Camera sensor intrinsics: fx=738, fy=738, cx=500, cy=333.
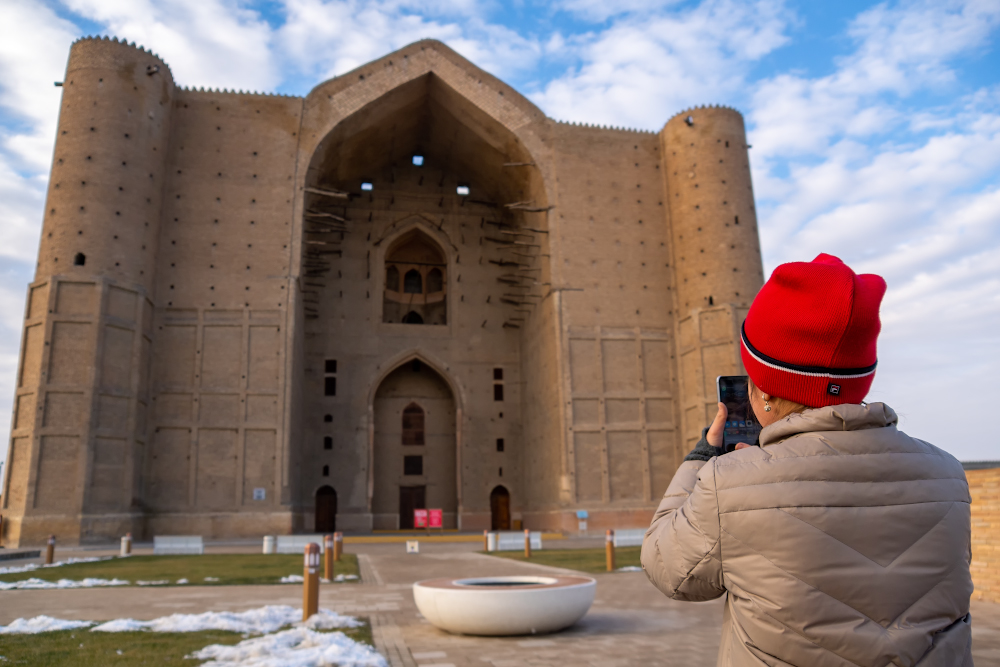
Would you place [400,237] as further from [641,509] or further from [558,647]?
[558,647]

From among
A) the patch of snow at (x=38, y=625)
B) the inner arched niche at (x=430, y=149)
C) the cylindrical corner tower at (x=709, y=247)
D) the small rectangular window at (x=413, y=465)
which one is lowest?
the patch of snow at (x=38, y=625)

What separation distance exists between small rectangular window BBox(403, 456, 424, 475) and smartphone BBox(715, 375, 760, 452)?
102ft

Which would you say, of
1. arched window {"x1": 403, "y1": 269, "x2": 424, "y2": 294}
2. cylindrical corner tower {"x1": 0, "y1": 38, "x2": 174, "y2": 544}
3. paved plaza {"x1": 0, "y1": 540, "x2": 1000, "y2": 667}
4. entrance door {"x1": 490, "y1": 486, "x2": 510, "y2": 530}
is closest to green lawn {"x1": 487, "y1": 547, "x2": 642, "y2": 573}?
paved plaza {"x1": 0, "y1": 540, "x2": 1000, "y2": 667}

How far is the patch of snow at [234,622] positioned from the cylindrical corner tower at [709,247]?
21.9 metres

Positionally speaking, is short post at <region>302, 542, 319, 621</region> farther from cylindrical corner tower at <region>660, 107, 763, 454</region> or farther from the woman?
cylindrical corner tower at <region>660, 107, 763, 454</region>

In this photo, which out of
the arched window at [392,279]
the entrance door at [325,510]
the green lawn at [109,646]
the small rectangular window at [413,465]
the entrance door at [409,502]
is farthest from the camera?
the arched window at [392,279]

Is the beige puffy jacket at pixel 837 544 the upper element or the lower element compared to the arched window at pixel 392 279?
lower

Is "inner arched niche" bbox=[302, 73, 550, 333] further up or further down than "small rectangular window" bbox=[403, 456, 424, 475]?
further up

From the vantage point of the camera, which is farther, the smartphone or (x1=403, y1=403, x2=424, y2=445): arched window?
(x1=403, y1=403, x2=424, y2=445): arched window

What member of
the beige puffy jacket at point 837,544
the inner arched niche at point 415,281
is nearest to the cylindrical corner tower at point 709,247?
the inner arched niche at point 415,281

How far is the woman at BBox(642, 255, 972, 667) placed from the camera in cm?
143

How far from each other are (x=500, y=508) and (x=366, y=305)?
1069 cm

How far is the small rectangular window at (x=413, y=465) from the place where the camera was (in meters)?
32.2

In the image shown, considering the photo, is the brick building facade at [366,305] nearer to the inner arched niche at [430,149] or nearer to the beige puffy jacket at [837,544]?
the inner arched niche at [430,149]
